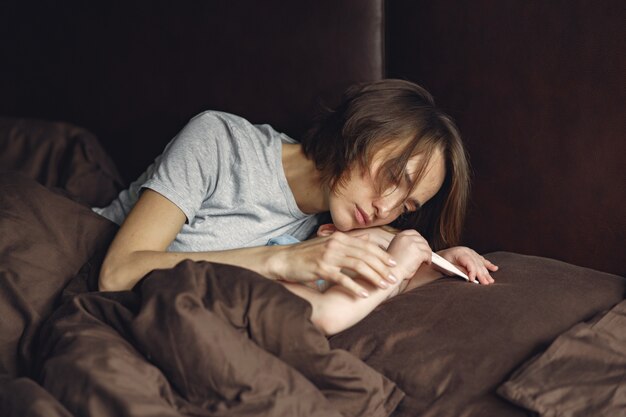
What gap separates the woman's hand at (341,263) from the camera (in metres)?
1.01

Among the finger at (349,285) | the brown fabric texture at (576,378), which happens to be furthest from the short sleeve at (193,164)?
the brown fabric texture at (576,378)

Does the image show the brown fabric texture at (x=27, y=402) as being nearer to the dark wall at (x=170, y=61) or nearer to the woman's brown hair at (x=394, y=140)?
the woman's brown hair at (x=394, y=140)

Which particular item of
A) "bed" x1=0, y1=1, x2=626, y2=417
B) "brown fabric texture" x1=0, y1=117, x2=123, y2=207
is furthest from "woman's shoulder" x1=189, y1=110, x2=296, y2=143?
"brown fabric texture" x1=0, y1=117, x2=123, y2=207

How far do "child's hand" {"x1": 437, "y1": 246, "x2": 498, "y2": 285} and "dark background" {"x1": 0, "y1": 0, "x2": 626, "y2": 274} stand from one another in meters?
0.19

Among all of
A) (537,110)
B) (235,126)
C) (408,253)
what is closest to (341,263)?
(408,253)

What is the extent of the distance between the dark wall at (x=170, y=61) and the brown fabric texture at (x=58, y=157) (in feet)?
0.53

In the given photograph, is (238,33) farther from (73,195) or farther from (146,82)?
(73,195)

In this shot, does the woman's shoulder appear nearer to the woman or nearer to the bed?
the woman

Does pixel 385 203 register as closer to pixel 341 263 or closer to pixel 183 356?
pixel 341 263

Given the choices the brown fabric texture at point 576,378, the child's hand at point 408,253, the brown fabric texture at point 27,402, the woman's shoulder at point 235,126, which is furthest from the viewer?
the woman's shoulder at point 235,126

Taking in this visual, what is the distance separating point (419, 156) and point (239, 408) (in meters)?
0.67

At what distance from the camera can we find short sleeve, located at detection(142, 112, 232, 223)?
4.00 ft

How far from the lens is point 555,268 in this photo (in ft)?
3.91

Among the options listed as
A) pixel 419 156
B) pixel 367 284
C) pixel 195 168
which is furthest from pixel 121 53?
pixel 367 284
